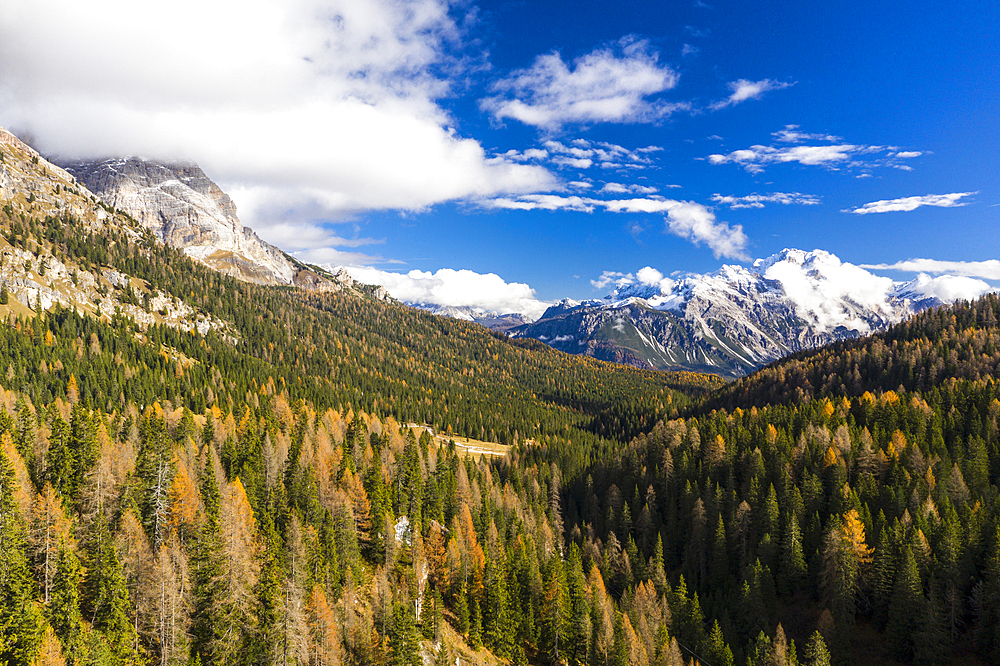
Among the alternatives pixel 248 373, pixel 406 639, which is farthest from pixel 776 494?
pixel 248 373

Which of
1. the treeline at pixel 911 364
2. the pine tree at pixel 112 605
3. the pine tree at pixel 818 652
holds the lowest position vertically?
the pine tree at pixel 818 652

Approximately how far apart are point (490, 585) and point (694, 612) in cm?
3647

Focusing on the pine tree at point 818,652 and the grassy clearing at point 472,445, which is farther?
the grassy clearing at point 472,445

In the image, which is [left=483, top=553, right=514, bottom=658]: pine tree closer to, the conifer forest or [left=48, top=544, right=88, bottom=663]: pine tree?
the conifer forest

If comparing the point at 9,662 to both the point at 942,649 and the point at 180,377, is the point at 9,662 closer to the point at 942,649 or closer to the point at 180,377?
the point at 942,649

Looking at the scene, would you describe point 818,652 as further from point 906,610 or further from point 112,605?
point 112,605

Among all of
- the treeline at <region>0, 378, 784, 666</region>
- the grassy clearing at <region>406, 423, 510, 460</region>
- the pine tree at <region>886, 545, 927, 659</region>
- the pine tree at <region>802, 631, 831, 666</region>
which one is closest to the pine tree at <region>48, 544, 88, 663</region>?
the treeline at <region>0, 378, 784, 666</region>

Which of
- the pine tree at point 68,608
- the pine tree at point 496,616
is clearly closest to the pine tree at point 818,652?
the pine tree at point 496,616

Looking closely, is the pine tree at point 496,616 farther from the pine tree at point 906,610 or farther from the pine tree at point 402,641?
the pine tree at point 906,610

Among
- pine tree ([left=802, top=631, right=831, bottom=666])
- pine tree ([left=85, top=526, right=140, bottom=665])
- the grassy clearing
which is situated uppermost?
pine tree ([left=85, top=526, right=140, bottom=665])

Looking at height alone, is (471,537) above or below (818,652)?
above

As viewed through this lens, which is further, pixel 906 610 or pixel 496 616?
pixel 496 616

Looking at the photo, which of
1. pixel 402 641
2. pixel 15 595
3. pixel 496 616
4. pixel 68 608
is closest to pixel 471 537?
pixel 496 616

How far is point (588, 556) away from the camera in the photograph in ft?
340
